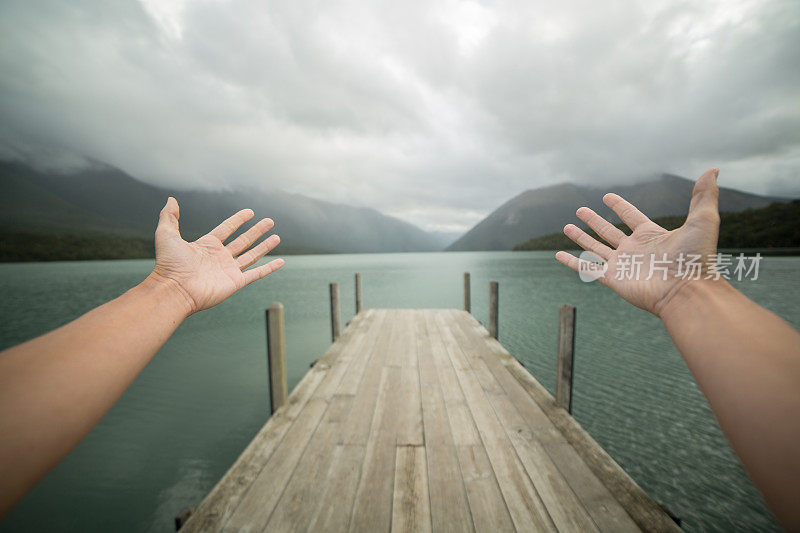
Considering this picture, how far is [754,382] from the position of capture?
1.08 metres

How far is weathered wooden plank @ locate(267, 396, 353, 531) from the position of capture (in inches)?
88.7

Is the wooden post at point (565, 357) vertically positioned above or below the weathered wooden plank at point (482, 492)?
above

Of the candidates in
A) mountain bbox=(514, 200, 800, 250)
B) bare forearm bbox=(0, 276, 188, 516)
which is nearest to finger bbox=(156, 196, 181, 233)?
bare forearm bbox=(0, 276, 188, 516)

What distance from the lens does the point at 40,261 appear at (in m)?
95.7

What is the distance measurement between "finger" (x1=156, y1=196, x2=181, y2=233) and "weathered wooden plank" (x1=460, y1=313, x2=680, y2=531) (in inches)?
141

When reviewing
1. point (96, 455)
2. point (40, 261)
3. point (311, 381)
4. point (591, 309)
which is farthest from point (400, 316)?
point (40, 261)

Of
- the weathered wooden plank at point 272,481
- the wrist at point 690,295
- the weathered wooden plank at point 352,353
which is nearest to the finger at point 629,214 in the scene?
the wrist at point 690,295

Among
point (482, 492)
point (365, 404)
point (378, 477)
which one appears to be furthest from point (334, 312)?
point (482, 492)

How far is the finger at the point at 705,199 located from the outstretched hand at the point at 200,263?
268 centimetres

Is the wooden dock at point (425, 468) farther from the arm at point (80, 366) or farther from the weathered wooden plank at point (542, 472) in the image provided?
the arm at point (80, 366)

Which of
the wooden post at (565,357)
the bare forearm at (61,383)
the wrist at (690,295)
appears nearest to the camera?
the bare forearm at (61,383)

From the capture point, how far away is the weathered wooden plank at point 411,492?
87.7 inches

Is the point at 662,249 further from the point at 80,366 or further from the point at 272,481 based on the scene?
the point at 272,481

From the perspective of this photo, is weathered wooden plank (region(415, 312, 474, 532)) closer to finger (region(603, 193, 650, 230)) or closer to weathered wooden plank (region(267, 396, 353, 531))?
weathered wooden plank (region(267, 396, 353, 531))
